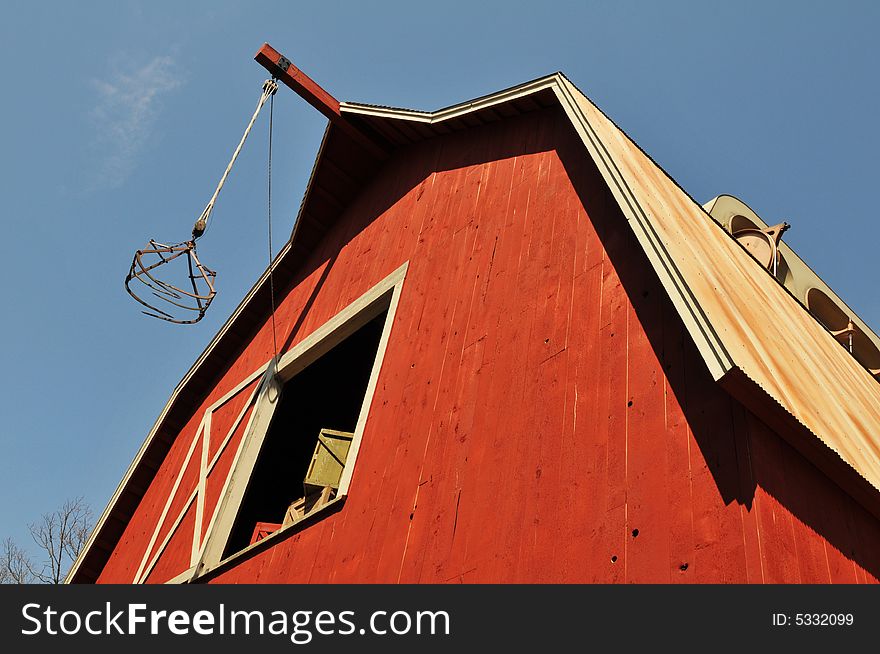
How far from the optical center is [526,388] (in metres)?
5.15

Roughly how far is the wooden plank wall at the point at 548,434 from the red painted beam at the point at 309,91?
194 cm

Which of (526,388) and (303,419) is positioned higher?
(303,419)

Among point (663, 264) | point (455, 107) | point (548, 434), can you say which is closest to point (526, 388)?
point (548, 434)

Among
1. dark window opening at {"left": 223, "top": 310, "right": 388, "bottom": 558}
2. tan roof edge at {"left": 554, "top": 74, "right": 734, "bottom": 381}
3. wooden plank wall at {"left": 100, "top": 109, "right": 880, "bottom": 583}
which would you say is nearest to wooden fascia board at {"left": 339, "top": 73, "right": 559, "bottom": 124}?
wooden plank wall at {"left": 100, "top": 109, "right": 880, "bottom": 583}

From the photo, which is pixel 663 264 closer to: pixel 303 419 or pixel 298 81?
pixel 298 81

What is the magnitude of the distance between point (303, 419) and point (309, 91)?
4.66m

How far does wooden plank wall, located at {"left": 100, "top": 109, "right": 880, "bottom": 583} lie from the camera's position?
3764mm

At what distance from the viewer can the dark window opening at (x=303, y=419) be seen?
10945 millimetres

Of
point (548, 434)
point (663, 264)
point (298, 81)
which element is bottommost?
point (548, 434)

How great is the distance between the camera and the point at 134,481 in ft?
36.5

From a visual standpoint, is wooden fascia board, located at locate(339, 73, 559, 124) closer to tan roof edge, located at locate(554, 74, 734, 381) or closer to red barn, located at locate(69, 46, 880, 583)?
red barn, located at locate(69, 46, 880, 583)

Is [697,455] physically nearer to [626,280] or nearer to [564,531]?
[564,531]

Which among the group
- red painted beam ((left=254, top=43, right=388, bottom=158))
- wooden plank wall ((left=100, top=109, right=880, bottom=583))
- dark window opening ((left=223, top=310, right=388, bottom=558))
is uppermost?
red painted beam ((left=254, top=43, right=388, bottom=158))

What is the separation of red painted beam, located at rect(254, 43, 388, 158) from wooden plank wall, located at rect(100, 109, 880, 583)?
6.36 ft
